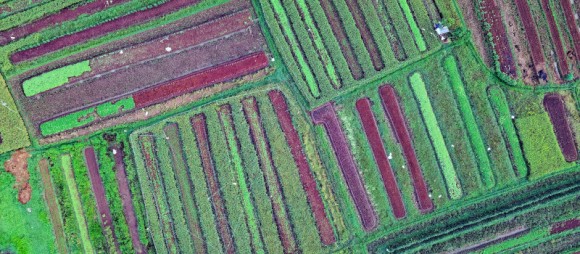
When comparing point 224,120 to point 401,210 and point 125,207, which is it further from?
point 401,210

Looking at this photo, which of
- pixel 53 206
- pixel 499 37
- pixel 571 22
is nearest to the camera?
pixel 53 206

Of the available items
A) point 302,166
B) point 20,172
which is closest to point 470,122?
point 302,166

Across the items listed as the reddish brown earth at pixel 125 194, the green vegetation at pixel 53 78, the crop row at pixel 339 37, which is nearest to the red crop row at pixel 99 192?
the reddish brown earth at pixel 125 194

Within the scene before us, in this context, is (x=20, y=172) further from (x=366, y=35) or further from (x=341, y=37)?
(x=366, y=35)

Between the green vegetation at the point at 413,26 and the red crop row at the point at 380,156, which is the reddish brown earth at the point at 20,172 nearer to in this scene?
the red crop row at the point at 380,156

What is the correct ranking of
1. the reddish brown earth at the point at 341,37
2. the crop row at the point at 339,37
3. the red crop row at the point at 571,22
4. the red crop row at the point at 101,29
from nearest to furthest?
1. the red crop row at the point at 101,29
2. the crop row at the point at 339,37
3. the reddish brown earth at the point at 341,37
4. the red crop row at the point at 571,22

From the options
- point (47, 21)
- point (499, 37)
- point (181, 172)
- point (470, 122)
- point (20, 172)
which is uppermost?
point (47, 21)

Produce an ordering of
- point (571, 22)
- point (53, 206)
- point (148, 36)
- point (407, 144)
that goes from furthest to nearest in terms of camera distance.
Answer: point (571, 22) < point (148, 36) < point (407, 144) < point (53, 206)
